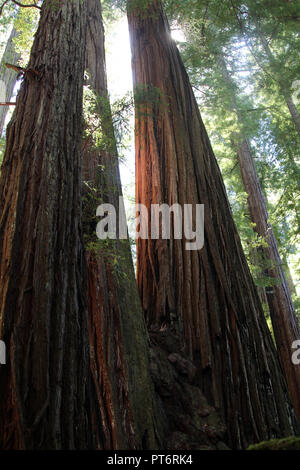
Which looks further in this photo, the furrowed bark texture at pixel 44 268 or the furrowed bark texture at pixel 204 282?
the furrowed bark texture at pixel 204 282

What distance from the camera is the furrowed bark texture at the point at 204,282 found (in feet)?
10.7

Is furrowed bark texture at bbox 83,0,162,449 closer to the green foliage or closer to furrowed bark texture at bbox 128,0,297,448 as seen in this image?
furrowed bark texture at bbox 128,0,297,448

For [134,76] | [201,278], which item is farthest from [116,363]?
[134,76]

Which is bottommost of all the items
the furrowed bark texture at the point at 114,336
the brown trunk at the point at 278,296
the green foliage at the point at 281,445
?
the green foliage at the point at 281,445

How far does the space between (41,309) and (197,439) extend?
1.81m

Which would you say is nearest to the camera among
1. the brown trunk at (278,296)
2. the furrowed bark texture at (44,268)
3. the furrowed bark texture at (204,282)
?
the furrowed bark texture at (44,268)

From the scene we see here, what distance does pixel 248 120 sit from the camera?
29.9 feet

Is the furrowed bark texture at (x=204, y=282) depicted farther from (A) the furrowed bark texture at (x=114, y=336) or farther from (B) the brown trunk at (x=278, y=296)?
(B) the brown trunk at (x=278, y=296)

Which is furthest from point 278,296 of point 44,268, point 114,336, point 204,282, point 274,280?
point 44,268

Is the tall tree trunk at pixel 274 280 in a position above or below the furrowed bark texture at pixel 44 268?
above

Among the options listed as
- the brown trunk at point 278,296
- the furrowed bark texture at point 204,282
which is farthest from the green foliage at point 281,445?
the brown trunk at point 278,296

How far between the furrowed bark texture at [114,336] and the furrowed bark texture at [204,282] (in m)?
0.81

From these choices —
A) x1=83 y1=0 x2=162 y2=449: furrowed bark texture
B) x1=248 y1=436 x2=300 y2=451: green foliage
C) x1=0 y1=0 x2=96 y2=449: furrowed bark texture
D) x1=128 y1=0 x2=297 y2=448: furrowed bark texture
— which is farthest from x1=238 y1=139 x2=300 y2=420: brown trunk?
x1=0 y1=0 x2=96 y2=449: furrowed bark texture

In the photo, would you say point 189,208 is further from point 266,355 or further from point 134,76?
point 134,76
